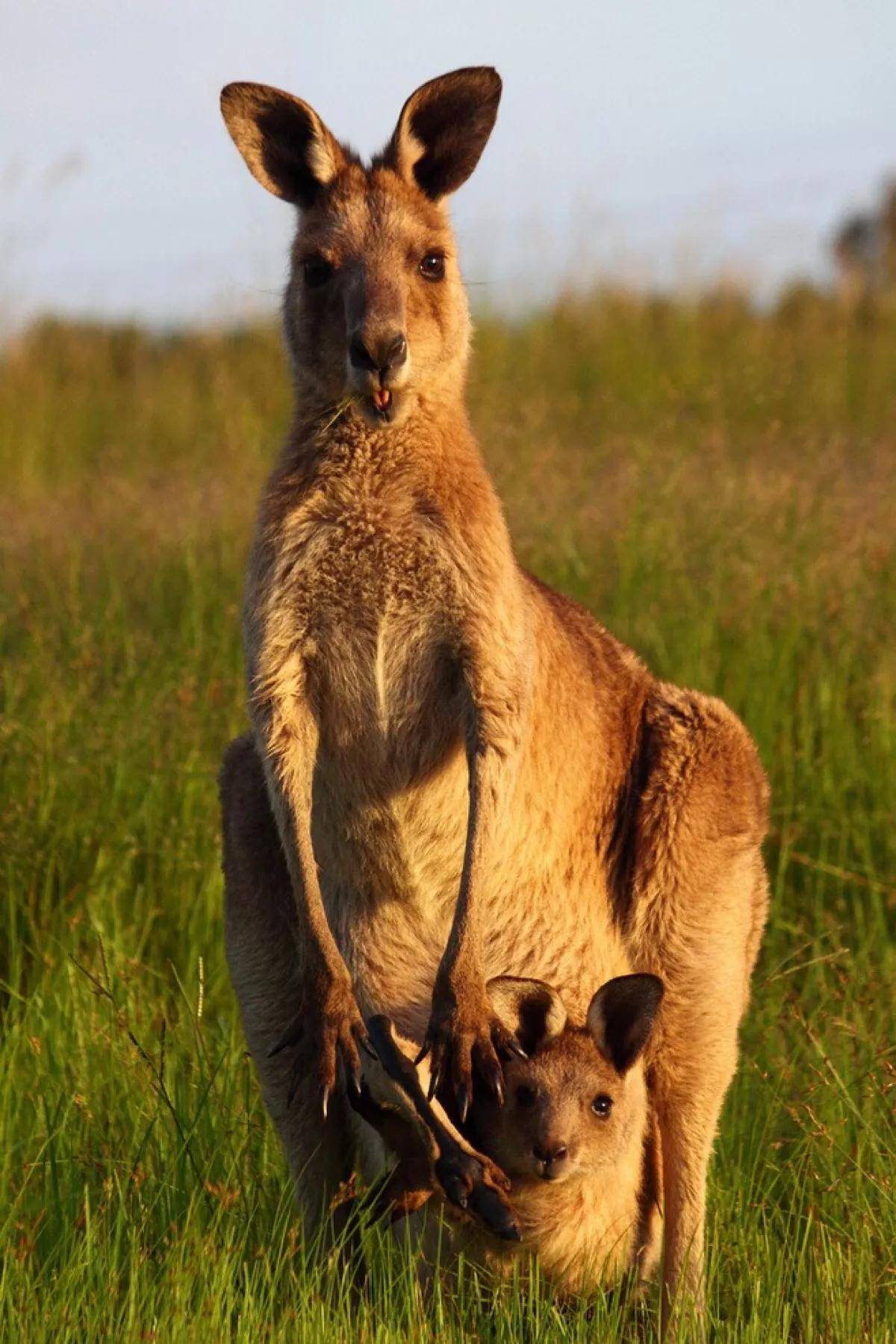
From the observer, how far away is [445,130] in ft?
12.4

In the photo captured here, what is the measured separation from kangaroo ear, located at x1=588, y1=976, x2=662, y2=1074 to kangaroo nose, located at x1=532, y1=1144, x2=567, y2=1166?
28 cm

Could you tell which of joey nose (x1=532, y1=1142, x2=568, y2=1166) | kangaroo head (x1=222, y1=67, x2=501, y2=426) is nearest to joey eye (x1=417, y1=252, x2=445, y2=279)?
kangaroo head (x1=222, y1=67, x2=501, y2=426)

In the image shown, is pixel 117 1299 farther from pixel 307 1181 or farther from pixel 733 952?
pixel 733 952

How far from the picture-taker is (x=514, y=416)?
8.62 m

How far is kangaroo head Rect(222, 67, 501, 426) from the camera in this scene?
3523mm

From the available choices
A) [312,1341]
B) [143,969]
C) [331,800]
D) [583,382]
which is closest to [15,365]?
[583,382]

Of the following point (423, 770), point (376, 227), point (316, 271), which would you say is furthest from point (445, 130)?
point (423, 770)

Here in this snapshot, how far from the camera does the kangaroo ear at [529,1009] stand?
139 inches

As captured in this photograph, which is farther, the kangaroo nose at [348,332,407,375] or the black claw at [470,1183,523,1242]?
the kangaroo nose at [348,332,407,375]

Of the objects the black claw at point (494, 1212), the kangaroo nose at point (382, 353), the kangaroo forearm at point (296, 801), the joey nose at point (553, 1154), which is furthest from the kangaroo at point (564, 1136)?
the kangaroo nose at point (382, 353)

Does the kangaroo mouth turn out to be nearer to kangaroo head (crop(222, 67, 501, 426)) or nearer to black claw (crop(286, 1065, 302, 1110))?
kangaroo head (crop(222, 67, 501, 426))

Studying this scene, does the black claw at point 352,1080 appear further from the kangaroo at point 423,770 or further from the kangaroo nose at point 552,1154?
the kangaroo nose at point 552,1154

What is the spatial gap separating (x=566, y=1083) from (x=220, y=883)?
1.65 m

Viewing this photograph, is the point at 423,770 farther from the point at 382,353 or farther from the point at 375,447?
the point at 382,353
